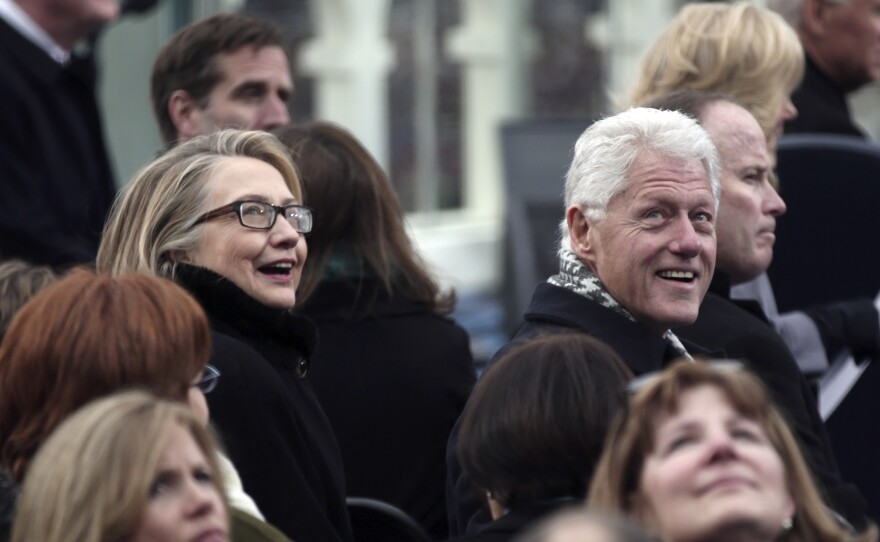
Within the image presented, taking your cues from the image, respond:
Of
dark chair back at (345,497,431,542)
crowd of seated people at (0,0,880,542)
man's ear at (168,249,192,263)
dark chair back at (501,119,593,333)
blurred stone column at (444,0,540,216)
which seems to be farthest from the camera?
blurred stone column at (444,0,540,216)

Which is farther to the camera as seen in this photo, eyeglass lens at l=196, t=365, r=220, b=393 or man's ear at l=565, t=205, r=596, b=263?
man's ear at l=565, t=205, r=596, b=263

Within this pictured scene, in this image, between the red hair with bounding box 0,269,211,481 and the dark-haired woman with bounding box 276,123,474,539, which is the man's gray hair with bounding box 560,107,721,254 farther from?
the red hair with bounding box 0,269,211,481

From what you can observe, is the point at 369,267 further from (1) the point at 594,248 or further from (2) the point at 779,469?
(2) the point at 779,469

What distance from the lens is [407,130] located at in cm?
1284

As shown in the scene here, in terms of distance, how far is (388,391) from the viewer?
4543 mm

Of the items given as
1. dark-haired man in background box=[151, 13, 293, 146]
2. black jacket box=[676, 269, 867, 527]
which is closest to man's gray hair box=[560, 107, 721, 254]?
black jacket box=[676, 269, 867, 527]

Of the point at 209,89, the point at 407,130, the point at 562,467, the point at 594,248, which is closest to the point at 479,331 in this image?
the point at 407,130

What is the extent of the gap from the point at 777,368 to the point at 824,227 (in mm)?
1310

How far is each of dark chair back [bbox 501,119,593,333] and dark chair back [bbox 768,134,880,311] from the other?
390cm

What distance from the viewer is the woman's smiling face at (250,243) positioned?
4.01 meters

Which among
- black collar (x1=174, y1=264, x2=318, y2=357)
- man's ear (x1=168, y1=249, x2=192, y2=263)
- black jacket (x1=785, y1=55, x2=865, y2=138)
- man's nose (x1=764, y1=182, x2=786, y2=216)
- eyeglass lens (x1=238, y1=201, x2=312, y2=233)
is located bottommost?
black jacket (x1=785, y1=55, x2=865, y2=138)

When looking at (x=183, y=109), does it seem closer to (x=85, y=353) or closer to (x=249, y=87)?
(x=249, y=87)

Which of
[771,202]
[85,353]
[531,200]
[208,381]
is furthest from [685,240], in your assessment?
[531,200]

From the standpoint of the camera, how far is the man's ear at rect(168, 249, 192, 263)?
13.1 ft
